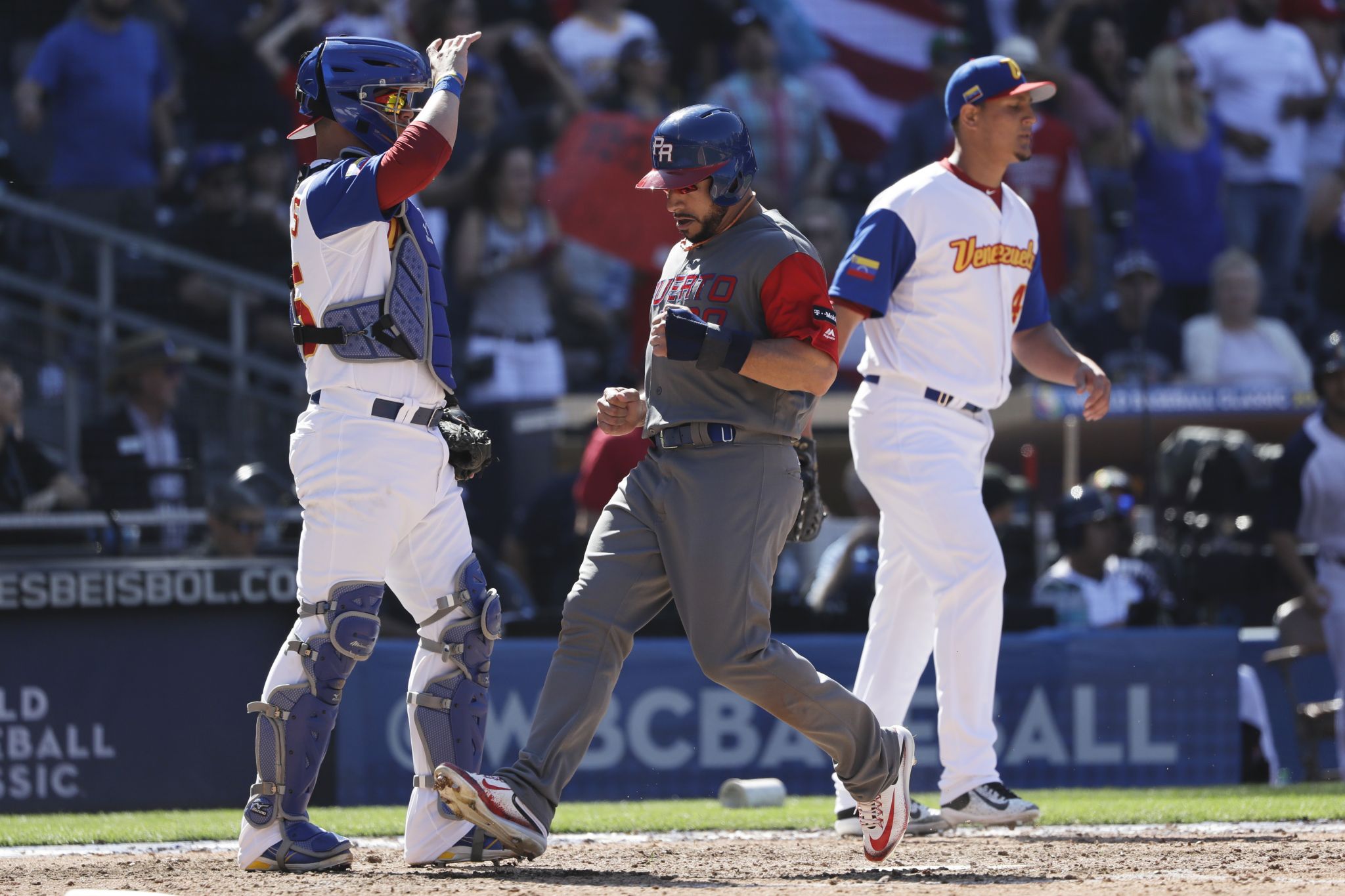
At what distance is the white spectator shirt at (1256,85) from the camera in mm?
12492

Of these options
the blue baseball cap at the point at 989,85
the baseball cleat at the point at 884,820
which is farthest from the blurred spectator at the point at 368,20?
the baseball cleat at the point at 884,820

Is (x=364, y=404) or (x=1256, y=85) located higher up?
(x=1256, y=85)

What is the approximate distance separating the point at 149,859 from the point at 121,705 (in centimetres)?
322

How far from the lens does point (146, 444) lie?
9266 mm

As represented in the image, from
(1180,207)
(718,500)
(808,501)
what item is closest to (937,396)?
(808,501)

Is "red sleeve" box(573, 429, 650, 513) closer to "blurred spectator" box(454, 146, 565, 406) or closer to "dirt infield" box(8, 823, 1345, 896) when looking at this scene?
"blurred spectator" box(454, 146, 565, 406)

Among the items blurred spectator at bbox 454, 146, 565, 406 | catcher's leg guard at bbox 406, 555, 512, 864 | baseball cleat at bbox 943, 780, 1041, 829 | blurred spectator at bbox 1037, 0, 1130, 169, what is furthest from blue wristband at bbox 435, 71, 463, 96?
blurred spectator at bbox 1037, 0, 1130, 169

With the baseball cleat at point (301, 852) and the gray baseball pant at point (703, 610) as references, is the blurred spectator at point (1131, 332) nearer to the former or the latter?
the gray baseball pant at point (703, 610)

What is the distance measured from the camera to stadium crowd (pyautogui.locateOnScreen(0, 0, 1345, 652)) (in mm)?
9336

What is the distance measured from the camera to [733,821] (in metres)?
5.96

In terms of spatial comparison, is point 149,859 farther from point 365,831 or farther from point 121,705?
point 121,705

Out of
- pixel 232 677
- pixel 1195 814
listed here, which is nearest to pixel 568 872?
pixel 1195 814

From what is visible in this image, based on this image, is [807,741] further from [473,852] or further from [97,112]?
[97,112]

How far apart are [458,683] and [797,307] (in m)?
1.30
